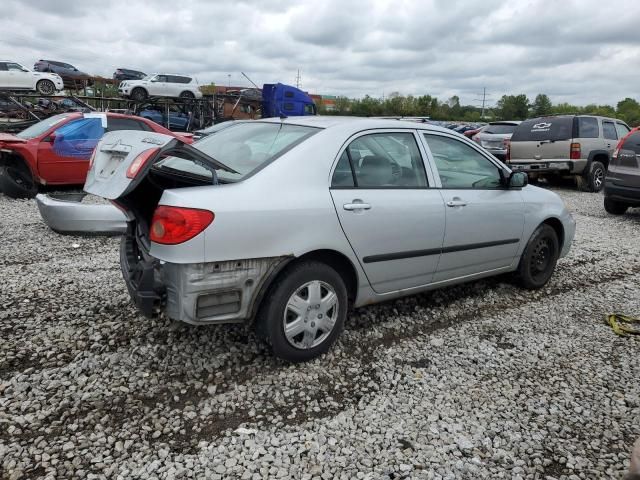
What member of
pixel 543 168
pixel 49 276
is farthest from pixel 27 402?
pixel 543 168

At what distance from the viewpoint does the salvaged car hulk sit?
9.27ft

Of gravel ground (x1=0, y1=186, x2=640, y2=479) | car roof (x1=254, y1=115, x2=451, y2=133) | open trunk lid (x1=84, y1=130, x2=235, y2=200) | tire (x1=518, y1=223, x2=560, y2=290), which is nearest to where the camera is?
gravel ground (x1=0, y1=186, x2=640, y2=479)

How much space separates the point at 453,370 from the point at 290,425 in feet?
4.02

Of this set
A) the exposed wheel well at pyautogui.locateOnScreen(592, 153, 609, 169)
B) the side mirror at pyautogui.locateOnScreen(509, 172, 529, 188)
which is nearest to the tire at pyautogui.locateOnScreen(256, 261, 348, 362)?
the side mirror at pyautogui.locateOnScreen(509, 172, 529, 188)

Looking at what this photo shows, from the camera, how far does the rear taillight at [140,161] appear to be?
9.27 ft

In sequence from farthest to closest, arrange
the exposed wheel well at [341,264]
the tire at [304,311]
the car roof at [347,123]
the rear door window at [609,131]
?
the rear door window at [609,131]
the car roof at [347,123]
the exposed wheel well at [341,264]
the tire at [304,311]

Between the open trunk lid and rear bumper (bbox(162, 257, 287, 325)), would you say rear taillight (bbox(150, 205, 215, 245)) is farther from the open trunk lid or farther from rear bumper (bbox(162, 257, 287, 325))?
the open trunk lid

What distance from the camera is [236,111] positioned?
22.1 metres

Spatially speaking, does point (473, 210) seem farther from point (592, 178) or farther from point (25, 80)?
point (25, 80)

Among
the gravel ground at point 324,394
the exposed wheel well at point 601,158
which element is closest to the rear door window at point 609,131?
the exposed wheel well at point 601,158

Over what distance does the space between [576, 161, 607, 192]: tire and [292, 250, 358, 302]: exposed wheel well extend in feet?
35.9

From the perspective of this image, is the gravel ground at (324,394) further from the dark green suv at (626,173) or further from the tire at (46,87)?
the tire at (46,87)

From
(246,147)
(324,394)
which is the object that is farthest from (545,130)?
(324,394)

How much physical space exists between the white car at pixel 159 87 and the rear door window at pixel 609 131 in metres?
17.7
